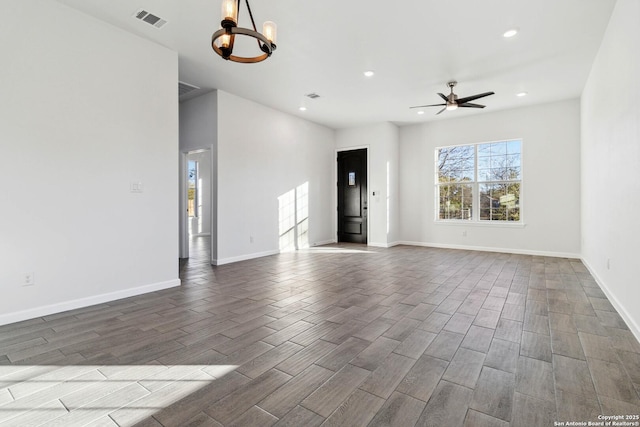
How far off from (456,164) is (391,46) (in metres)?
4.20

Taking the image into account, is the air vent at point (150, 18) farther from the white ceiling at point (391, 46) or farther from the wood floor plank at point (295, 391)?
the wood floor plank at point (295, 391)

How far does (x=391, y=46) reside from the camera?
388cm

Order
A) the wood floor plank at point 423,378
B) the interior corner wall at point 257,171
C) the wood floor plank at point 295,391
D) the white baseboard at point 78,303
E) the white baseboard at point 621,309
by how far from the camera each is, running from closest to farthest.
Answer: the wood floor plank at point 295,391, the wood floor plank at point 423,378, the white baseboard at point 621,309, the white baseboard at point 78,303, the interior corner wall at point 257,171

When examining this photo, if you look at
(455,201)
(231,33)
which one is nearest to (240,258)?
(231,33)

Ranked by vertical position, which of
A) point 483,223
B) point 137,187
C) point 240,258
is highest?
point 137,187

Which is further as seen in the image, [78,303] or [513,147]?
[513,147]

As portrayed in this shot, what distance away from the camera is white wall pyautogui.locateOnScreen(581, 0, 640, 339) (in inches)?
98.1

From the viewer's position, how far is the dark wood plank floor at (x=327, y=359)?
5.08ft

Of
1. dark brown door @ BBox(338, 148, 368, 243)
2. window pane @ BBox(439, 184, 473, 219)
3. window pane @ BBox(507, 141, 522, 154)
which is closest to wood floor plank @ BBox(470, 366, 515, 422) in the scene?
window pane @ BBox(439, 184, 473, 219)

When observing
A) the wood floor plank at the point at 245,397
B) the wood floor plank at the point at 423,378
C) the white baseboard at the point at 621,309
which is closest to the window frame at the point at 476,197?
the white baseboard at the point at 621,309

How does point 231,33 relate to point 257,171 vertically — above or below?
above

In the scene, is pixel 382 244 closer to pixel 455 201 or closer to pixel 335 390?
pixel 455 201

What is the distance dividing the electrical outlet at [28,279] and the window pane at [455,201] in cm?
726

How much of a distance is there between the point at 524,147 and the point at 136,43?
274 inches
